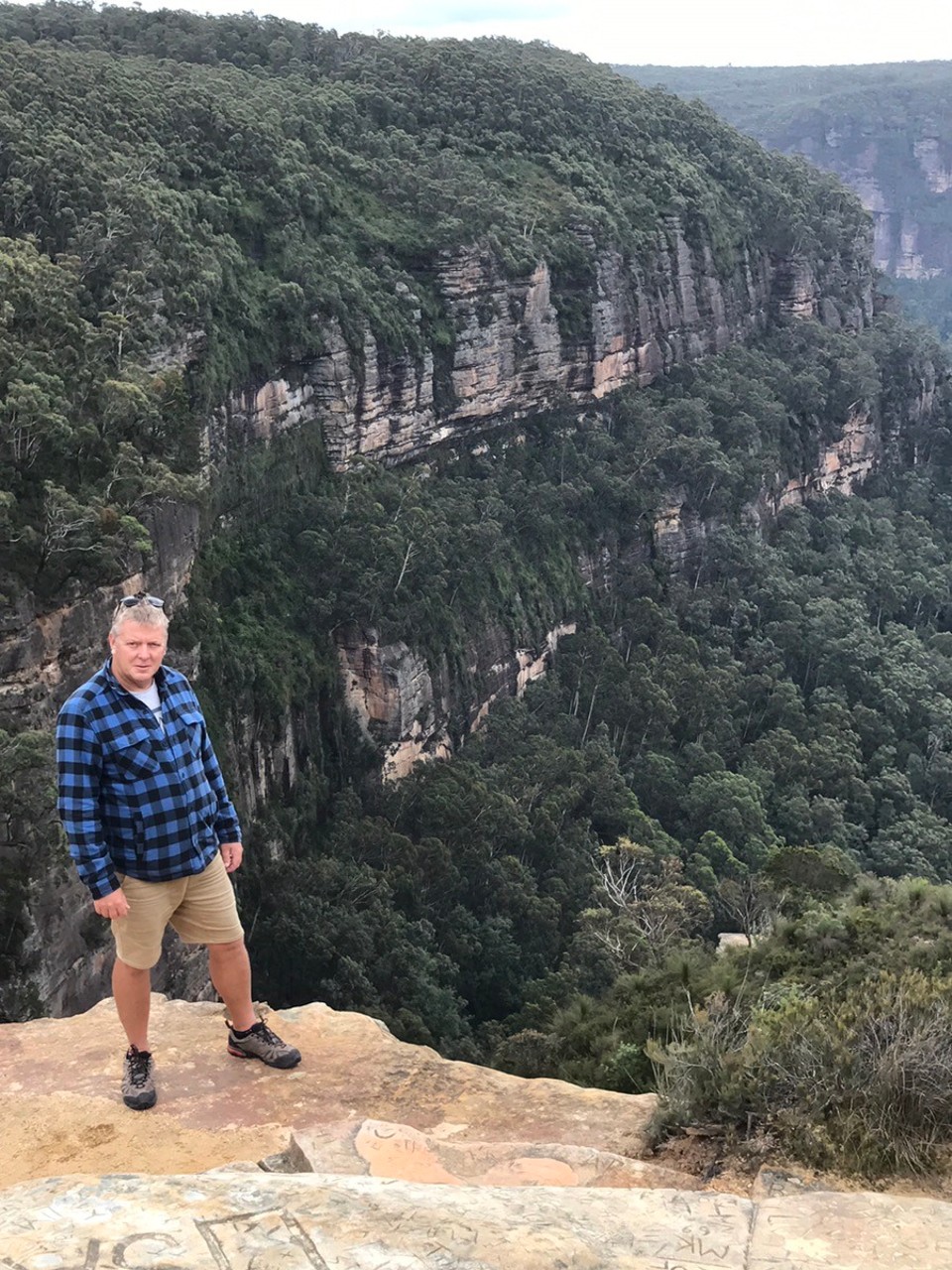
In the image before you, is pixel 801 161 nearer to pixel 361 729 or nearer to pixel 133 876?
pixel 361 729

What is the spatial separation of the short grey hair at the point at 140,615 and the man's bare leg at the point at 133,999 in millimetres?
1662

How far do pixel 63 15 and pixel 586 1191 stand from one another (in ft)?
170

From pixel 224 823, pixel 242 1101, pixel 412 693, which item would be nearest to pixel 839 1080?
pixel 242 1101

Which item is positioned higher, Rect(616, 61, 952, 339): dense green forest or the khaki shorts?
Rect(616, 61, 952, 339): dense green forest

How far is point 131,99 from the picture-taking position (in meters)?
32.8

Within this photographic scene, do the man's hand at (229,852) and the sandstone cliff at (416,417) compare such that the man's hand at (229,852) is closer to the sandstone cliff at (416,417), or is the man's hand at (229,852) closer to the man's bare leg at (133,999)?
the man's bare leg at (133,999)

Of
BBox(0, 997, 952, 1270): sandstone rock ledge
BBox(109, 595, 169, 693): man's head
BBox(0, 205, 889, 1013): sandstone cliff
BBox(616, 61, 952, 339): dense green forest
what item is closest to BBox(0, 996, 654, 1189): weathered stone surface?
BBox(0, 997, 952, 1270): sandstone rock ledge

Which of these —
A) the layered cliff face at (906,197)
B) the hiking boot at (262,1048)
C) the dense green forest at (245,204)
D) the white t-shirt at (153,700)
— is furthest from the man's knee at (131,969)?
the layered cliff face at (906,197)

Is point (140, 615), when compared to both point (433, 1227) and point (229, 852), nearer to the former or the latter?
point (229, 852)

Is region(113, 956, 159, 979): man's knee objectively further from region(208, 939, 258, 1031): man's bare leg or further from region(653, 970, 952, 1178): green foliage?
region(653, 970, 952, 1178): green foliage

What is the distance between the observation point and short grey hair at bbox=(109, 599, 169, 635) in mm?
5195

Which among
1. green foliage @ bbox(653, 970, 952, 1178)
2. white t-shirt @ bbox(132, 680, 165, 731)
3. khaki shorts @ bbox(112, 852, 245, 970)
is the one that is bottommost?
green foliage @ bbox(653, 970, 952, 1178)

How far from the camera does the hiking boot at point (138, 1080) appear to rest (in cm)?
563

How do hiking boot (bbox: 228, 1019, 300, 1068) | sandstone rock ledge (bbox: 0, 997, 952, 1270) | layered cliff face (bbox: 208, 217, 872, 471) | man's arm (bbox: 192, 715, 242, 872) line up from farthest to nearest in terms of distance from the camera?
1. layered cliff face (bbox: 208, 217, 872, 471)
2. hiking boot (bbox: 228, 1019, 300, 1068)
3. man's arm (bbox: 192, 715, 242, 872)
4. sandstone rock ledge (bbox: 0, 997, 952, 1270)
